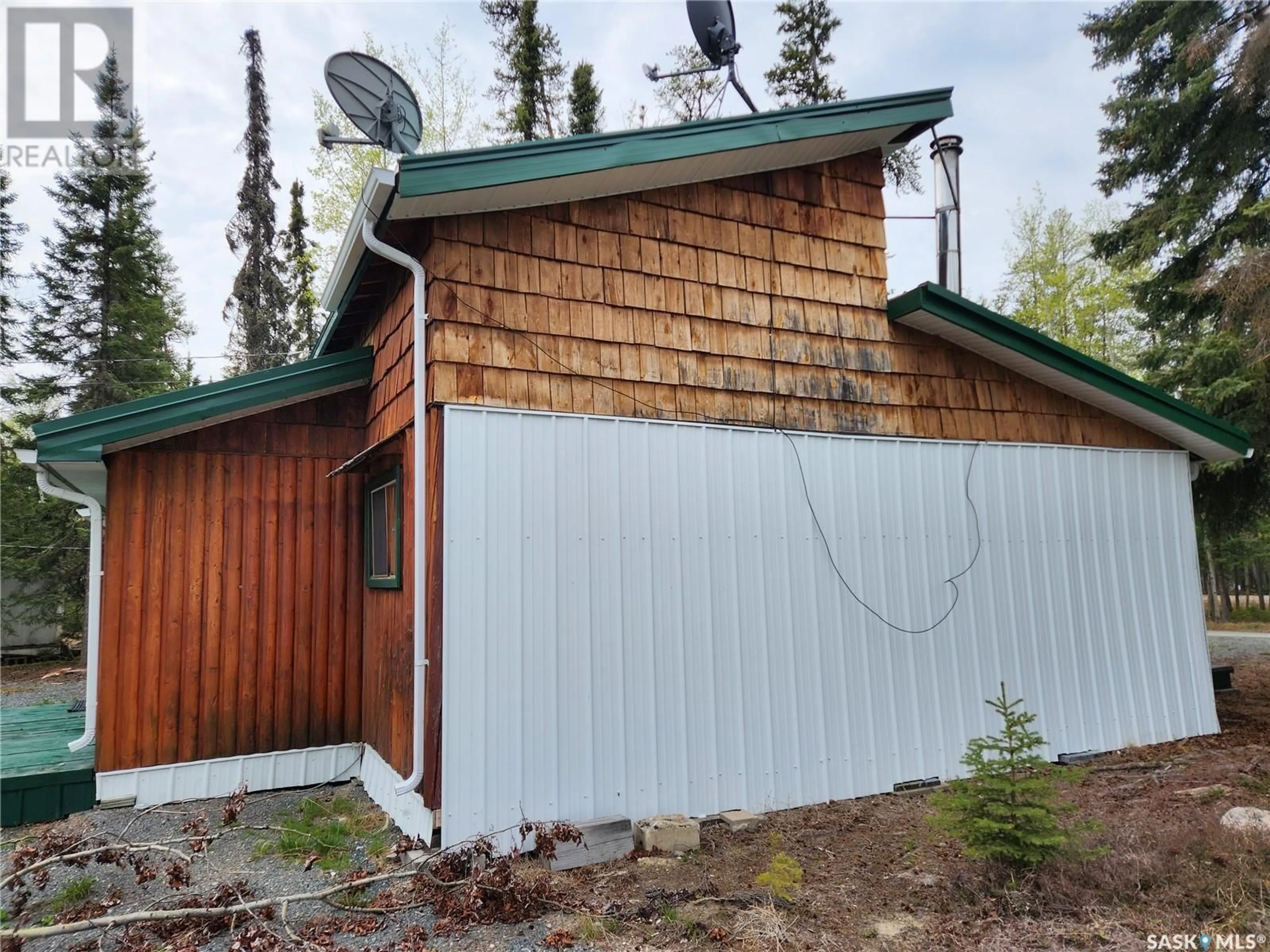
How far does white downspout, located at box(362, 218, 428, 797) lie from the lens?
4.34 meters

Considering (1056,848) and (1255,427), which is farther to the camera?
(1255,427)

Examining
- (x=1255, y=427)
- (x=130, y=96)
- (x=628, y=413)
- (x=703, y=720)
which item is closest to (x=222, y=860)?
(x=703, y=720)

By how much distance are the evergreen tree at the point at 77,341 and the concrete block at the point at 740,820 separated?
1543 cm

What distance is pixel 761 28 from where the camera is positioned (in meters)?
17.7

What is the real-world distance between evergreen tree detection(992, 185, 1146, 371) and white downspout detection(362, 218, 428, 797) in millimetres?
18739

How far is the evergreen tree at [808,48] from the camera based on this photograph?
17.3 m

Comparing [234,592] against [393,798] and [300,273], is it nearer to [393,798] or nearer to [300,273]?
[393,798]

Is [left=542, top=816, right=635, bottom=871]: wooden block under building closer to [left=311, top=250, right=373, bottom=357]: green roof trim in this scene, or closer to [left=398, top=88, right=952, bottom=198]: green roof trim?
[left=398, top=88, right=952, bottom=198]: green roof trim

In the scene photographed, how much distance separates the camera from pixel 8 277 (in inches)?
618

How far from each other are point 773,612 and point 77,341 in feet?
55.5

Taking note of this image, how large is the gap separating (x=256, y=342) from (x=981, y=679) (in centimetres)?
1743

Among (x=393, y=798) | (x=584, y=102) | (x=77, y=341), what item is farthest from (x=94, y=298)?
(x=393, y=798)

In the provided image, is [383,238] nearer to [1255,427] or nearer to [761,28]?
[1255,427]

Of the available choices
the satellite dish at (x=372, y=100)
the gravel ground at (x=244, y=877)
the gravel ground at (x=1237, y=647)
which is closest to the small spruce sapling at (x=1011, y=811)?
the gravel ground at (x=244, y=877)
